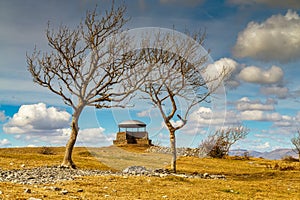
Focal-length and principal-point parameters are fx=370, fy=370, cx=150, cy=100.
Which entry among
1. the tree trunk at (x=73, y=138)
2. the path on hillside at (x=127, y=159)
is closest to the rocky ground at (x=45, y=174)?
the tree trunk at (x=73, y=138)

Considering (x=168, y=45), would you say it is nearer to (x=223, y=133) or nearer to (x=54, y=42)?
(x=54, y=42)

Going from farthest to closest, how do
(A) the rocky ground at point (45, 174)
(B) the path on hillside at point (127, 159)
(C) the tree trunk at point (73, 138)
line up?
(B) the path on hillside at point (127, 159), (C) the tree trunk at point (73, 138), (A) the rocky ground at point (45, 174)

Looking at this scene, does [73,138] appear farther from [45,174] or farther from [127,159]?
[127,159]

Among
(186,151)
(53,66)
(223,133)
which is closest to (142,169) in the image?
(53,66)

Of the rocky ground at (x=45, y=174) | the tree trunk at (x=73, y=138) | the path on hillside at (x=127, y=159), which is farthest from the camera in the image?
the path on hillside at (x=127, y=159)

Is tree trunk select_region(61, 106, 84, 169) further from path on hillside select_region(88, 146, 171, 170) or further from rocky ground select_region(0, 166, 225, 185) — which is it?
path on hillside select_region(88, 146, 171, 170)

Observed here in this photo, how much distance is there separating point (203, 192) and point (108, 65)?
15.5 m

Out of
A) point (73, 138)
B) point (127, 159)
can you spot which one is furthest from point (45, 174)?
point (127, 159)

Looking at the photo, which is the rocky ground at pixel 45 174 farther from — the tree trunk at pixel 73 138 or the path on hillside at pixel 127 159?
the path on hillside at pixel 127 159

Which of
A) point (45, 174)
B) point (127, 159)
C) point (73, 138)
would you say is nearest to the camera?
point (45, 174)

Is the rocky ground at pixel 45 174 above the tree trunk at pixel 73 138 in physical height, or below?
below

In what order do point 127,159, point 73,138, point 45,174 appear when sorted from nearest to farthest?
point 45,174 → point 73,138 → point 127,159

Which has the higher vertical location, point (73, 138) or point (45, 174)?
point (73, 138)

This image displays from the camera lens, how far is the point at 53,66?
2955cm
